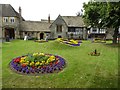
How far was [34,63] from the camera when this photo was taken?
18125 millimetres

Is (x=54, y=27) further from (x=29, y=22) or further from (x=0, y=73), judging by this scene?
(x=0, y=73)

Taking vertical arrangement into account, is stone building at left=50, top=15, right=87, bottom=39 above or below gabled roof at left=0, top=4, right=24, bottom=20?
below

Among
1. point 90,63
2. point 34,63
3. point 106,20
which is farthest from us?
point 106,20

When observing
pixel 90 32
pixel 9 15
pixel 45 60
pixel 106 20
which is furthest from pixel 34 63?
pixel 90 32

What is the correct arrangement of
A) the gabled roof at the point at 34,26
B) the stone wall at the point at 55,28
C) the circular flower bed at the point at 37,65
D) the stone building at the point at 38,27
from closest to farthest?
the circular flower bed at the point at 37,65
the stone building at the point at 38,27
the gabled roof at the point at 34,26
the stone wall at the point at 55,28

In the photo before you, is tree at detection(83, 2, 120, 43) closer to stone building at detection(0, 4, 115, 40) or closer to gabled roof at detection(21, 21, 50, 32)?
stone building at detection(0, 4, 115, 40)

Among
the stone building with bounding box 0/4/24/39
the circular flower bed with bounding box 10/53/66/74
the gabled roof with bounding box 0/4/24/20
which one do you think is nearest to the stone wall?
the stone building with bounding box 0/4/24/39

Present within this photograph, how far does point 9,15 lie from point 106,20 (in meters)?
35.2

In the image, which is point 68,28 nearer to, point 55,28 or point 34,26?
point 55,28

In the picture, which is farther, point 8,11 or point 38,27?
point 38,27

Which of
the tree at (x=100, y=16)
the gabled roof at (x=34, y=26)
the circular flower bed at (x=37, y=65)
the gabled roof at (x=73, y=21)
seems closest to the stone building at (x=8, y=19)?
the gabled roof at (x=34, y=26)

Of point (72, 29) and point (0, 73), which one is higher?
point (72, 29)

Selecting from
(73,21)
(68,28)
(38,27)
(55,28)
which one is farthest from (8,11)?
(73,21)

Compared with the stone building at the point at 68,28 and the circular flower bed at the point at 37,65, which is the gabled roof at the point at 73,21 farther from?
the circular flower bed at the point at 37,65
